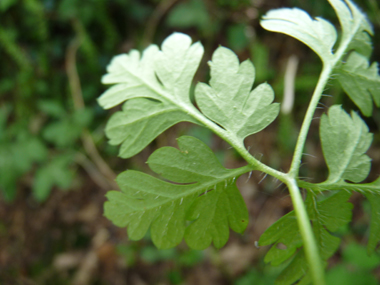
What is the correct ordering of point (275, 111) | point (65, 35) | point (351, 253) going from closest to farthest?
point (275, 111) → point (351, 253) → point (65, 35)

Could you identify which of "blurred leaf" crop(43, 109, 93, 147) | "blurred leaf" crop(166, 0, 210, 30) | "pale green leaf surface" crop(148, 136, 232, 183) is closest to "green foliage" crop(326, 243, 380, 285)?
"pale green leaf surface" crop(148, 136, 232, 183)

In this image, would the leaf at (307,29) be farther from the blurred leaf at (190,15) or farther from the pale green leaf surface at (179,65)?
the blurred leaf at (190,15)

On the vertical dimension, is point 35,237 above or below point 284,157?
below

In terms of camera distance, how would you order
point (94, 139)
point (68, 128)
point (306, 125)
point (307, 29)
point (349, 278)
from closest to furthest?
point (306, 125)
point (307, 29)
point (349, 278)
point (68, 128)
point (94, 139)

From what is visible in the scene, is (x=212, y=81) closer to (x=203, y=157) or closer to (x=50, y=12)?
(x=203, y=157)

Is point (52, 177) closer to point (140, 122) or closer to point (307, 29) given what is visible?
point (140, 122)

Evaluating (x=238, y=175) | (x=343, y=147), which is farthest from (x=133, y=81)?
(x=343, y=147)

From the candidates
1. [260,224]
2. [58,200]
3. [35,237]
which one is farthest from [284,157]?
[35,237]

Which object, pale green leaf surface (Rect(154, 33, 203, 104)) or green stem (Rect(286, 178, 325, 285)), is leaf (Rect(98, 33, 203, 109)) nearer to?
pale green leaf surface (Rect(154, 33, 203, 104))
